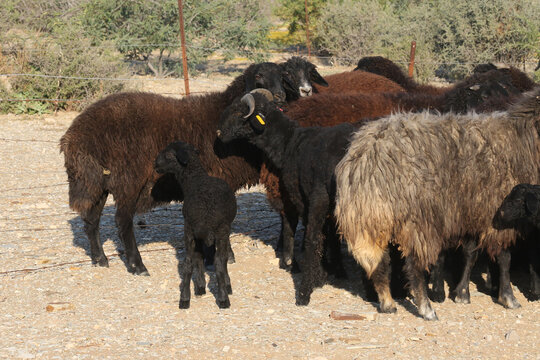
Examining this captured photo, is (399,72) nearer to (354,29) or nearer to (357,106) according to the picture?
(357,106)

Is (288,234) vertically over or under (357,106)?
under

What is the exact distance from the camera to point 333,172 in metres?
6.39

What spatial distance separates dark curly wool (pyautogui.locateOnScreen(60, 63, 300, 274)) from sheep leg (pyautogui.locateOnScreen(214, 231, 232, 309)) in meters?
1.37

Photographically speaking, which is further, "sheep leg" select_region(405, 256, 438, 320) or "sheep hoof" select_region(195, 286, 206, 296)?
Result: "sheep hoof" select_region(195, 286, 206, 296)

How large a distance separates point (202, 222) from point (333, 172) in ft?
4.43

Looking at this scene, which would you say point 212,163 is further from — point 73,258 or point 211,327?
point 211,327

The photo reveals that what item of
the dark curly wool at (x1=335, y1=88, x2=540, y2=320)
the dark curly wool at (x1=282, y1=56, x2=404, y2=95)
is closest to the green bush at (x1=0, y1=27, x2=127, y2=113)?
the dark curly wool at (x1=282, y1=56, x2=404, y2=95)

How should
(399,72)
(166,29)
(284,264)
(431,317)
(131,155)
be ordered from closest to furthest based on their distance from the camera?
(431,317), (131,155), (284,264), (399,72), (166,29)

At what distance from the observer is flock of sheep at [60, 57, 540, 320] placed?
5801mm

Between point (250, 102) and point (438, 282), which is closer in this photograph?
point (438, 282)

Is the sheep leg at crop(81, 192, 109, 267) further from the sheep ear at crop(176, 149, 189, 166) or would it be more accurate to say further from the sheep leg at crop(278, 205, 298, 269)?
the sheep leg at crop(278, 205, 298, 269)

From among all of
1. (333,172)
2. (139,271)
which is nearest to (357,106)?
(333,172)

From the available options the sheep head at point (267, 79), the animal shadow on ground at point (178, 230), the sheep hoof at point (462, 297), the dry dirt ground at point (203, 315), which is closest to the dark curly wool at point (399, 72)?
the sheep head at point (267, 79)

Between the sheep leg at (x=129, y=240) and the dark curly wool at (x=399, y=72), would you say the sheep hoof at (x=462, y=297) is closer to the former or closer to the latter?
the sheep leg at (x=129, y=240)
